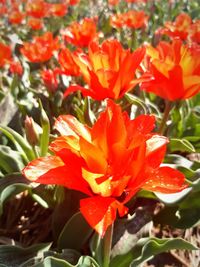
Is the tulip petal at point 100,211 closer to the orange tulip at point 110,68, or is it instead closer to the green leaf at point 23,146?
the orange tulip at point 110,68

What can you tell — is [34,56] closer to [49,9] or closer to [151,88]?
[151,88]

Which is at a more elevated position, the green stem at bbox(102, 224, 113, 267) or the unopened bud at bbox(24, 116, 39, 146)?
the unopened bud at bbox(24, 116, 39, 146)

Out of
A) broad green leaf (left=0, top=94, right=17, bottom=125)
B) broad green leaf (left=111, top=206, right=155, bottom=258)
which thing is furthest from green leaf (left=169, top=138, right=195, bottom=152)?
broad green leaf (left=0, top=94, right=17, bottom=125)

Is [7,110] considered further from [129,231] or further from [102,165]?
[102,165]

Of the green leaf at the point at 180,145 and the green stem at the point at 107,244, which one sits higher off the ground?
the green stem at the point at 107,244

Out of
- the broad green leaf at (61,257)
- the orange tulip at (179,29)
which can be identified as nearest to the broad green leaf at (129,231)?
the broad green leaf at (61,257)

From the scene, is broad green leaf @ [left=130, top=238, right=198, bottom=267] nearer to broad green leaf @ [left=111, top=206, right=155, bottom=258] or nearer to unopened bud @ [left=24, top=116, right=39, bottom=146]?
broad green leaf @ [left=111, top=206, right=155, bottom=258]

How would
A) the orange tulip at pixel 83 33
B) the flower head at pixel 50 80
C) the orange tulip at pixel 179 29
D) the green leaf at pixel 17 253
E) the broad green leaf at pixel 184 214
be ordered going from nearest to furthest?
the green leaf at pixel 17 253 < the broad green leaf at pixel 184 214 < the flower head at pixel 50 80 < the orange tulip at pixel 83 33 < the orange tulip at pixel 179 29

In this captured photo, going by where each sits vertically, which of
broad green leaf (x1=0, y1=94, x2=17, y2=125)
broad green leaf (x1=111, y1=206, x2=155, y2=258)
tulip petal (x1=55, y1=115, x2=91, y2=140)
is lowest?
broad green leaf (x1=111, y1=206, x2=155, y2=258)

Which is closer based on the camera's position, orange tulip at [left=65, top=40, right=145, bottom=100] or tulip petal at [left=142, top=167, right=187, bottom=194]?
tulip petal at [left=142, top=167, right=187, bottom=194]

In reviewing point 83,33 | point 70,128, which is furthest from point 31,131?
point 83,33
